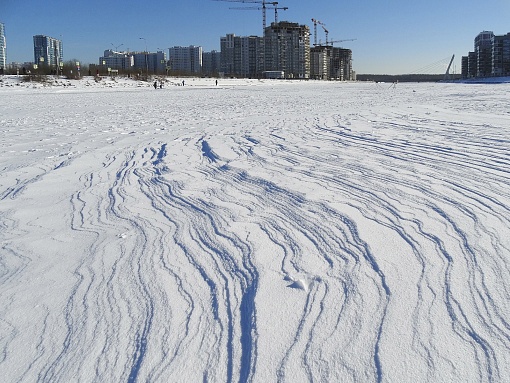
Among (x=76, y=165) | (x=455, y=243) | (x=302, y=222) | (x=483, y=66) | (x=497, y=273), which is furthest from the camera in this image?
(x=483, y=66)

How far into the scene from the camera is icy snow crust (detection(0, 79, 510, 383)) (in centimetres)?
198

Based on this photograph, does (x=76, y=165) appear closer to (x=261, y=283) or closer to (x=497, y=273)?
(x=261, y=283)

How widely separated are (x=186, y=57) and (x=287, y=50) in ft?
108

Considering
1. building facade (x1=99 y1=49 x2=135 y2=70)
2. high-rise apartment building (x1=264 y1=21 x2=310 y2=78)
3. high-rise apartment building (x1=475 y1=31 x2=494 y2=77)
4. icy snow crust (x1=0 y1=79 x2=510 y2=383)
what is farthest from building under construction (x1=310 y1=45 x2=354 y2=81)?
icy snow crust (x1=0 y1=79 x2=510 y2=383)

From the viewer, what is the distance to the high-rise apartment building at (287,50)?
14188 cm

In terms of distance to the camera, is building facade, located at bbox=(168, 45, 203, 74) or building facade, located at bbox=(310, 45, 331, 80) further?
building facade, located at bbox=(310, 45, 331, 80)

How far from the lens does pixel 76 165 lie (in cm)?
644

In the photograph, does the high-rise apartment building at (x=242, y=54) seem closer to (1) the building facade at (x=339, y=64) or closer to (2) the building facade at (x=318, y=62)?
(2) the building facade at (x=318, y=62)

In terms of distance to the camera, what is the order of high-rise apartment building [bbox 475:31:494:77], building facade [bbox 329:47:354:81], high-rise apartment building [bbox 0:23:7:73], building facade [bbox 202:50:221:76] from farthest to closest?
1. building facade [bbox 329:47:354:81]
2. building facade [bbox 202:50:221:76]
3. high-rise apartment building [bbox 475:31:494:77]
4. high-rise apartment building [bbox 0:23:7:73]

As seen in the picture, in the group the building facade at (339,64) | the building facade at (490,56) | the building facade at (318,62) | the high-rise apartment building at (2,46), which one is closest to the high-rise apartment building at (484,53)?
the building facade at (490,56)

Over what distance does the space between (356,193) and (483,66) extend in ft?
496

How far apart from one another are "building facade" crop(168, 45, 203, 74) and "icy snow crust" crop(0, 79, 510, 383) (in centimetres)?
14406

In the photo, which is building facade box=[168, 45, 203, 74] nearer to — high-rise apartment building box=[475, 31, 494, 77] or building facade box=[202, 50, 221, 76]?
building facade box=[202, 50, 221, 76]

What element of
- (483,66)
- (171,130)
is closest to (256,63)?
(483,66)
